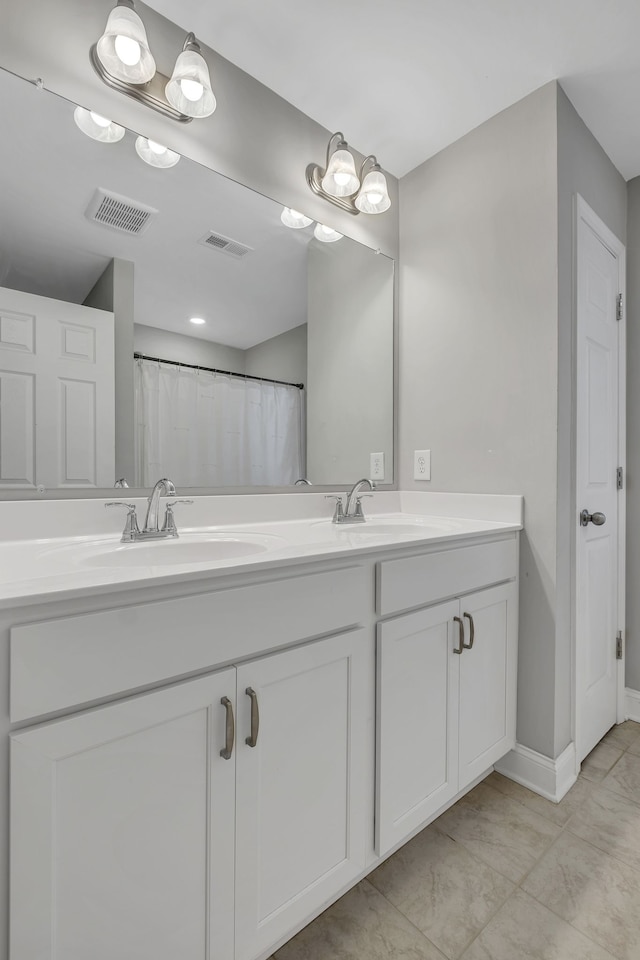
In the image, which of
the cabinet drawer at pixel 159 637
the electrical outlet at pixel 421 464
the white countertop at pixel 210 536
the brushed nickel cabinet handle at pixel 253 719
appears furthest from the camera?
the electrical outlet at pixel 421 464

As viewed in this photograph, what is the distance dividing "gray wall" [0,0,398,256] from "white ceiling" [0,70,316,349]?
6cm

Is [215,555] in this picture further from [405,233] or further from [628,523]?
[628,523]

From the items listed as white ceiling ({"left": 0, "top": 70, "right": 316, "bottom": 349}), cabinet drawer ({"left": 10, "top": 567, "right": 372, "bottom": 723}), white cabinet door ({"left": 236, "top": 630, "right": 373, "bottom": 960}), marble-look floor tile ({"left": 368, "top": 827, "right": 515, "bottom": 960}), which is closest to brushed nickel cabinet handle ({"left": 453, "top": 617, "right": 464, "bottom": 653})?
white cabinet door ({"left": 236, "top": 630, "right": 373, "bottom": 960})

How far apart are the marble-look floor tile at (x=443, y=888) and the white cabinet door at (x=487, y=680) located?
18 cm

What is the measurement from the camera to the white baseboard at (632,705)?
202 centimetres

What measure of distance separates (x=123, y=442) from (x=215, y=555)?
1.35 feet

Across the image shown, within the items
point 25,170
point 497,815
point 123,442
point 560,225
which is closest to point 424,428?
point 560,225

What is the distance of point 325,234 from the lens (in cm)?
176

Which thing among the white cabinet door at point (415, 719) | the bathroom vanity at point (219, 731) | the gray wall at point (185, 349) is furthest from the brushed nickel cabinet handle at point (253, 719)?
the gray wall at point (185, 349)

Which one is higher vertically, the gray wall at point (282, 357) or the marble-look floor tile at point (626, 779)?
the gray wall at point (282, 357)

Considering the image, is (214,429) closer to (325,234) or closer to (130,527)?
(130,527)

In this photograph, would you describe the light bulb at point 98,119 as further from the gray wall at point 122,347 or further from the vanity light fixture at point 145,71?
the gray wall at point 122,347

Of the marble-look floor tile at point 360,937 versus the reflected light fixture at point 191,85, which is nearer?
the marble-look floor tile at point 360,937

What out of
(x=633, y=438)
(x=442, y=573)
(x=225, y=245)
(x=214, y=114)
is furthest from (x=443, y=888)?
(x=214, y=114)
